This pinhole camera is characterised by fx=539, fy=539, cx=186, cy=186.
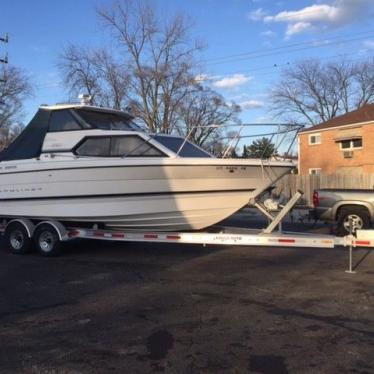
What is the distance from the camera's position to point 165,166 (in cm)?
977

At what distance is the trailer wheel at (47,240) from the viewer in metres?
10.9

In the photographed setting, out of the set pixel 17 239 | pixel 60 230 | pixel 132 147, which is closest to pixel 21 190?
pixel 17 239

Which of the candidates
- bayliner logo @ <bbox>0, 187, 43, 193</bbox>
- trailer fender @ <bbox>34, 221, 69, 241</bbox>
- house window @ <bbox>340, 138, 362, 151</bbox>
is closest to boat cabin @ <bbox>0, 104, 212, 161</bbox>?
bayliner logo @ <bbox>0, 187, 43, 193</bbox>

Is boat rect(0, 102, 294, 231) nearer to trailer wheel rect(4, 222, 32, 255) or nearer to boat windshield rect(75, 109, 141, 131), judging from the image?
boat windshield rect(75, 109, 141, 131)

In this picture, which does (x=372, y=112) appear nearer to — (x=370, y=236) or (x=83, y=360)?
(x=370, y=236)

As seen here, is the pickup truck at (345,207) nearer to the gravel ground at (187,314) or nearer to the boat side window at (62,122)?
the gravel ground at (187,314)

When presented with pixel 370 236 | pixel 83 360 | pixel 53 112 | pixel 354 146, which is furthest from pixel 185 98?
pixel 83 360

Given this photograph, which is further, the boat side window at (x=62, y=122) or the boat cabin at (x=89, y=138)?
the boat side window at (x=62, y=122)

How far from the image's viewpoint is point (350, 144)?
3562cm

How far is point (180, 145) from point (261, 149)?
1655 millimetres

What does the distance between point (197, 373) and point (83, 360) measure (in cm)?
111

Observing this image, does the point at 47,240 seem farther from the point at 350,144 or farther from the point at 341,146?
the point at 341,146

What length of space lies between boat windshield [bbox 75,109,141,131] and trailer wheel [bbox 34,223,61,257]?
2.31m

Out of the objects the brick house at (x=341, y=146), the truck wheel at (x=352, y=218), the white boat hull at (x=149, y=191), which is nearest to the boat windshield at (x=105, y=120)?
the white boat hull at (x=149, y=191)
